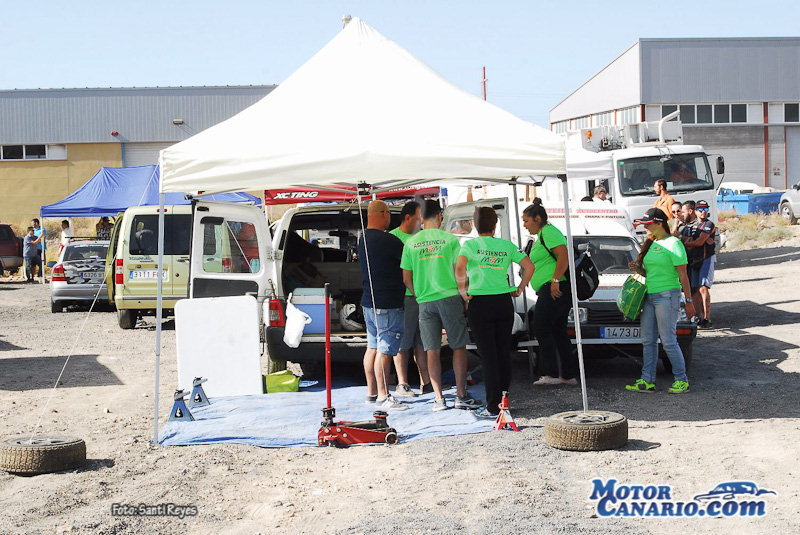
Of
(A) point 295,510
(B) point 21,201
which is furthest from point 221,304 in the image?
(B) point 21,201

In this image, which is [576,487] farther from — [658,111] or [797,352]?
[658,111]

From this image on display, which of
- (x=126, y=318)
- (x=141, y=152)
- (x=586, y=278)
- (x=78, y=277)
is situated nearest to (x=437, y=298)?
(x=586, y=278)

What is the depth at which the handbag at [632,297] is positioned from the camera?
31.5ft

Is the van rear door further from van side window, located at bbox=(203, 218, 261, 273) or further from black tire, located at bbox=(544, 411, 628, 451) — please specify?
black tire, located at bbox=(544, 411, 628, 451)

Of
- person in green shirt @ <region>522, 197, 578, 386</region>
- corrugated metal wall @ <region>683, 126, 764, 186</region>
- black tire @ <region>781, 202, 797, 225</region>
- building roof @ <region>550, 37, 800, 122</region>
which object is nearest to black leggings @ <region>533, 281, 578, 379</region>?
person in green shirt @ <region>522, 197, 578, 386</region>

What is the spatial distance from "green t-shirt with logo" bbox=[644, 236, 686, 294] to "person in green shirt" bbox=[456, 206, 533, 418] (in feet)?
5.46

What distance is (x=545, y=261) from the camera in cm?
986

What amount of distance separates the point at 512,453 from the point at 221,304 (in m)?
3.59

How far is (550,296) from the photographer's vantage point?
9766mm

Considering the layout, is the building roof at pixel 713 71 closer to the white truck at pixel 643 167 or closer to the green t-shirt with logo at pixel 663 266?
the white truck at pixel 643 167

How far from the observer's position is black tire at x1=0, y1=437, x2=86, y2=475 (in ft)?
22.9

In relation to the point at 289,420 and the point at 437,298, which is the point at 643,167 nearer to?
the point at 437,298

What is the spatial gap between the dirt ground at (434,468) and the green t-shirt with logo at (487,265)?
1.18 metres

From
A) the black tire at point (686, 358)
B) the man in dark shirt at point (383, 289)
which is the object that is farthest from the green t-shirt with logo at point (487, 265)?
the black tire at point (686, 358)
